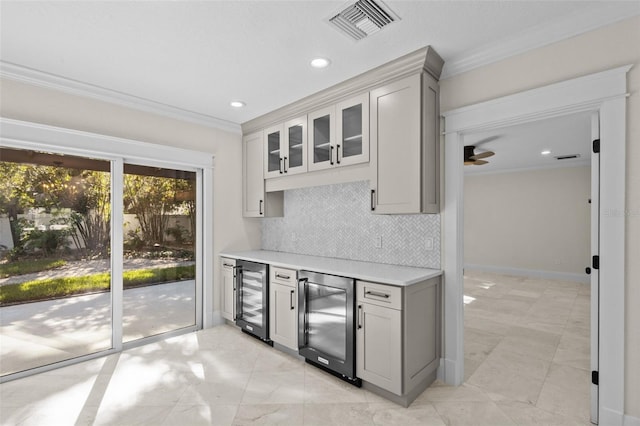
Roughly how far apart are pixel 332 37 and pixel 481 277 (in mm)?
6653

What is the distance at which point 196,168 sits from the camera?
3.91m

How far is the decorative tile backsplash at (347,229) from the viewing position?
9.33 feet

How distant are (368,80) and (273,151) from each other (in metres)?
1.48

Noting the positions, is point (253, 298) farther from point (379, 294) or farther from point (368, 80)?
point (368, 80)

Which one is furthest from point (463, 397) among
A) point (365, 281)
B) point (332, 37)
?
point (332, 37)

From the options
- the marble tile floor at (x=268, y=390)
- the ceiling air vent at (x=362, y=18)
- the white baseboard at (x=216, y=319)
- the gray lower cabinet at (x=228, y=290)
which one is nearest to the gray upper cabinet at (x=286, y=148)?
the gray lower cabinet at (x=228, y=290)

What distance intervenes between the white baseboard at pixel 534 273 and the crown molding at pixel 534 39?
20.5 feet

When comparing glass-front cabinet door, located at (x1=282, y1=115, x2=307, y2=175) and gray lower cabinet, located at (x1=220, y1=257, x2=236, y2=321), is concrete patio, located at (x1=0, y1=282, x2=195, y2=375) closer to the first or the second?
gray lower cabinet, located at (x1=220, y1=257, x2=236, y2=321)

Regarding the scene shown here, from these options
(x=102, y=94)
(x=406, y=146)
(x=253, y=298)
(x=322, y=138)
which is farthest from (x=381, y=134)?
(x=102, y=94)

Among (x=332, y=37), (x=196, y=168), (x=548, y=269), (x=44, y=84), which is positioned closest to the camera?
(x=332, y=37)

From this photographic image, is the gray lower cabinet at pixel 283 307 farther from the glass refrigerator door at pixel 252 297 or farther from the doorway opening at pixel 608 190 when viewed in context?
the doorway opening at pixel 608 190

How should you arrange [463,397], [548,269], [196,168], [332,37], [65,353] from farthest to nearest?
[548,269]
[196,168]
[65,353]
[463,397]
[332,37]

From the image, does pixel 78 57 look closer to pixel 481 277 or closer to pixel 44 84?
pixel 44 84

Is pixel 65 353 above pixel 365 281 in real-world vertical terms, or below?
below
